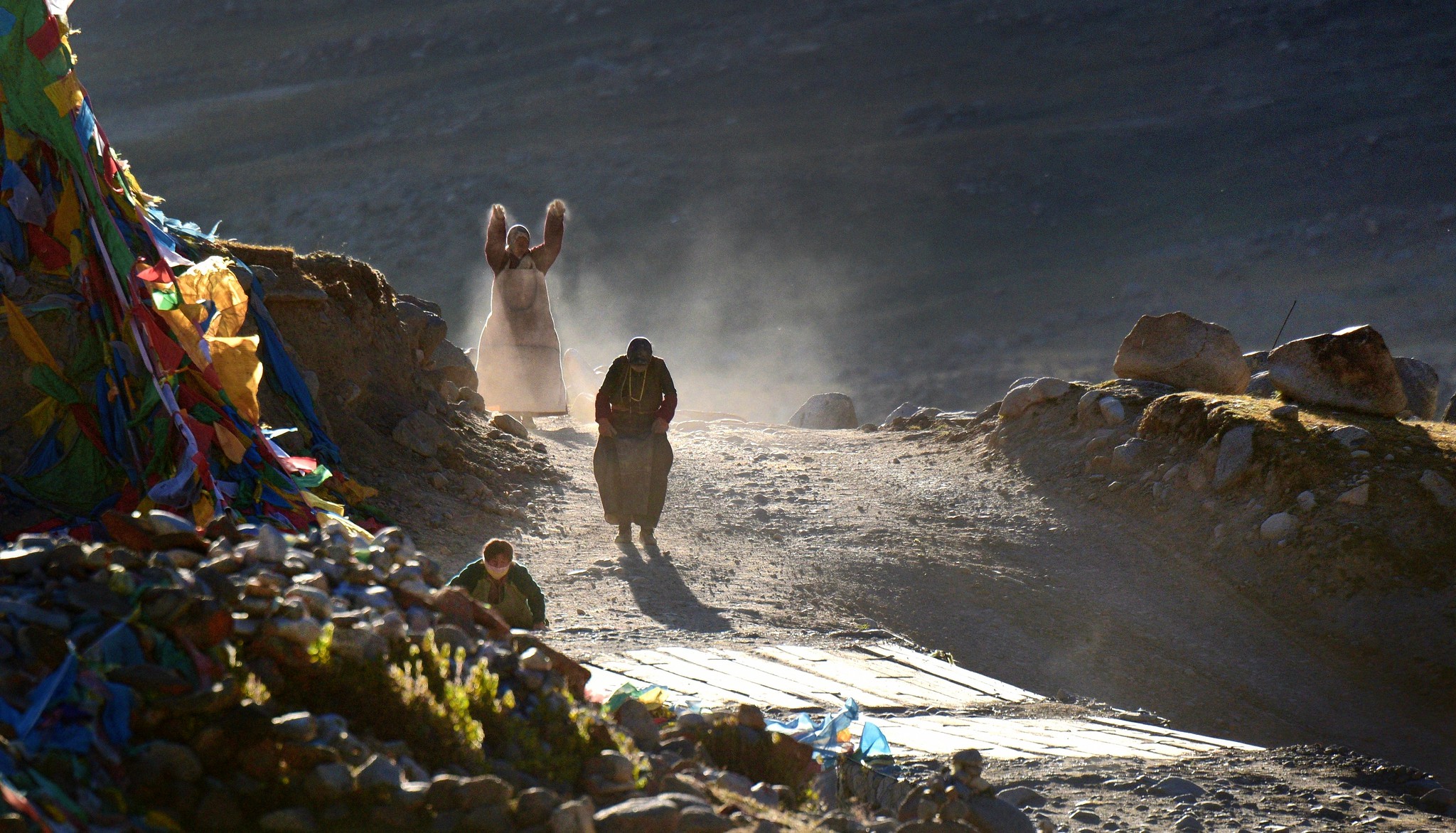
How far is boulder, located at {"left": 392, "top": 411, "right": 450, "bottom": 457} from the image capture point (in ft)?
30.6

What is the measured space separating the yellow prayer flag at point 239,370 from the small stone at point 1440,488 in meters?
6.87

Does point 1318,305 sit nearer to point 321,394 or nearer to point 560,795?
point 321,394

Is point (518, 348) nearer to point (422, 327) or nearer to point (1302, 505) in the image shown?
point (422, 327)

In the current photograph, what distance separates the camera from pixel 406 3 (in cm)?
4103

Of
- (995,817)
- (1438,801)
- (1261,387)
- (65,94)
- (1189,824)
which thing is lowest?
(1438,801)

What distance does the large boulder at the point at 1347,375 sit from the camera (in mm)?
9352

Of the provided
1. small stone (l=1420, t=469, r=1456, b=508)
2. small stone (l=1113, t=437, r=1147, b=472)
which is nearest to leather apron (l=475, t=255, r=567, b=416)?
small stone (l=1113, t=437, r=1147, b=472)

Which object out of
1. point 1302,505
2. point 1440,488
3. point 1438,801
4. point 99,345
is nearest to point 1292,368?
point 1302,505

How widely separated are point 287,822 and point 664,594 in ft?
15.5

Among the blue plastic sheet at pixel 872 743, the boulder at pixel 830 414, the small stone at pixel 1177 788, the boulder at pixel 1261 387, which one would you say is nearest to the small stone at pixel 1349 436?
the boulder at pixel 1261 387

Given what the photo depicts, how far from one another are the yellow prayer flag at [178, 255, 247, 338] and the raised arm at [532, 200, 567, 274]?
5391 mm

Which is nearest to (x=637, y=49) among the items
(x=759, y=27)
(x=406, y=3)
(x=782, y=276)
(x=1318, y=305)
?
(x=759, y=27)

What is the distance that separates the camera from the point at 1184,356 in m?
10.4

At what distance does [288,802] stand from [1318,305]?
21.9 m
